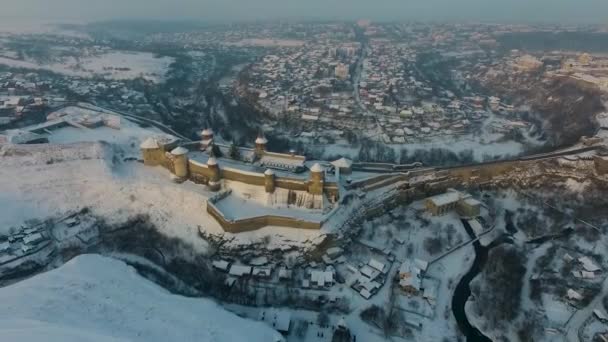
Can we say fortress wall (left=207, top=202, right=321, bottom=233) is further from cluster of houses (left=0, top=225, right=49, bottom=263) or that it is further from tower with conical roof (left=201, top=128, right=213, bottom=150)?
cluster of houses (left=0, top=225, right=49, bottom=263)

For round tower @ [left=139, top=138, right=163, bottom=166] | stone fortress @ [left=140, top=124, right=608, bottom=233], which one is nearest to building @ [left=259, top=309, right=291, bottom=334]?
stone fortress @ [left=140, top=124, right=608, bottom=233]

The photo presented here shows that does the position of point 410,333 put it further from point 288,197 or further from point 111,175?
point 111,175

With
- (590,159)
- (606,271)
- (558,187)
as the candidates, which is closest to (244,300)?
(606,271)


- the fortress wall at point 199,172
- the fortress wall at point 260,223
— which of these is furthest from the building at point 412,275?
the fortress wall at point 199,172

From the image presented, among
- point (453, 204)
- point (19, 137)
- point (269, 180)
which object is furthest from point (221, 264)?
point (19, 137)

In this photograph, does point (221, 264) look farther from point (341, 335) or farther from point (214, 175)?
point (341, 335)
